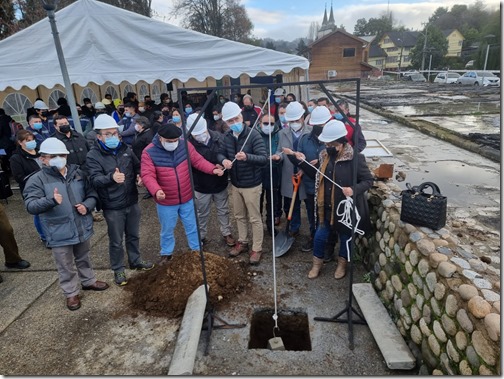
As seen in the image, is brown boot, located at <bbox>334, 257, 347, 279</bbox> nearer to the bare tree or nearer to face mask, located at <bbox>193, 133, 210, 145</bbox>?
face mask, located at <bbox>193, 133, 210, 145</bbox>

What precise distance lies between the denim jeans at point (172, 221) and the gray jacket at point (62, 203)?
88 cm

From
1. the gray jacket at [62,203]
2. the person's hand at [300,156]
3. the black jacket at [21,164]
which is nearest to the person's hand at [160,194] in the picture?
the gray jacket at [62,203]

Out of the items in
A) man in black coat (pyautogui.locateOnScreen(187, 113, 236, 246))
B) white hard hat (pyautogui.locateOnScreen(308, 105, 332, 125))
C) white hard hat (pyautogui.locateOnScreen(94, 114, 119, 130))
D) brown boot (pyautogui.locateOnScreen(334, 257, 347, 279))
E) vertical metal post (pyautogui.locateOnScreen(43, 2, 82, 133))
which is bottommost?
brown boot (pyautogui.locateOnScreen(334, 257, 347, 279))

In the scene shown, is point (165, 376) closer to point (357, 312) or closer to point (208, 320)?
point (208, 320)

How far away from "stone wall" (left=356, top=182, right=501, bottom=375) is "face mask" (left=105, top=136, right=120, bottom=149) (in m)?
3.11

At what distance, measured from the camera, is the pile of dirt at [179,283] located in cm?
371

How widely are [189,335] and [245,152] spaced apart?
2.23m

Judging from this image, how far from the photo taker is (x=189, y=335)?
316 centimetres

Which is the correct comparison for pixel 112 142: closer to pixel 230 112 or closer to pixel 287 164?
pixel 230 112

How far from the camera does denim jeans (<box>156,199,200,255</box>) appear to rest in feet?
14.0

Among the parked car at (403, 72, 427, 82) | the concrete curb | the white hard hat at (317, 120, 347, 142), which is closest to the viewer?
the concrete curb

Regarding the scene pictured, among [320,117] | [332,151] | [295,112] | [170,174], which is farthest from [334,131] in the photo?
[170,174]

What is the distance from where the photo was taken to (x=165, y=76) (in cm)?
655

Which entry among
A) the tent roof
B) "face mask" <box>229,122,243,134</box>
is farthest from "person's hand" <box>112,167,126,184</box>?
the tent roof
